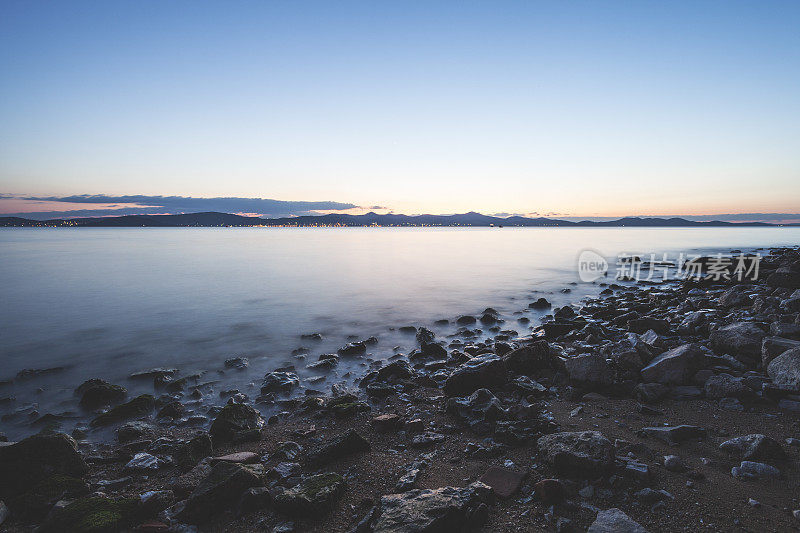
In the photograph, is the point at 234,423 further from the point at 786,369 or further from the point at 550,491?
the point at 786,369

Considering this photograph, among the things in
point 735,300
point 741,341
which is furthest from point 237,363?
point 735,300

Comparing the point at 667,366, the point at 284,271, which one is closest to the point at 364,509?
the point at 667,366

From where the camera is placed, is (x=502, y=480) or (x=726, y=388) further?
(x=726, y=388)

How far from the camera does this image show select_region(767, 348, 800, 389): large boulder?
626 centimetres

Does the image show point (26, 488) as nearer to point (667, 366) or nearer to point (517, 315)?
point (667, 366)

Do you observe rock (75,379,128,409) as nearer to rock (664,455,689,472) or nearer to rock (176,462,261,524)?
A: rock (176,462,261,524)

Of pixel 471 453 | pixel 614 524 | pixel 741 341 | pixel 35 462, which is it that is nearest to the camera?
pixel 614 524

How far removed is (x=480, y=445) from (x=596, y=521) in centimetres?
210

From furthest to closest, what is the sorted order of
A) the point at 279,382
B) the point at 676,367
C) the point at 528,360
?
the point at 279,382 < the point at 528,360 < the point at 676,367

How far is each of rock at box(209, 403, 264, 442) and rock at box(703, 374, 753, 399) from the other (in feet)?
26.8

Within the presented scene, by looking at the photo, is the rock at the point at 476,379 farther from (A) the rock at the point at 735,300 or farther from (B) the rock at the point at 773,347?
(A) the rock at the point at 735,300

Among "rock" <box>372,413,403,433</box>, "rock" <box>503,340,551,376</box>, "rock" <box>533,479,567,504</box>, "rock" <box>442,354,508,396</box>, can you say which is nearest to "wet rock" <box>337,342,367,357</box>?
"rock" <box>442,354,508,396</box>

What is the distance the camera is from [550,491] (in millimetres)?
4316

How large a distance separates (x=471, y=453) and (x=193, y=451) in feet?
14.5
